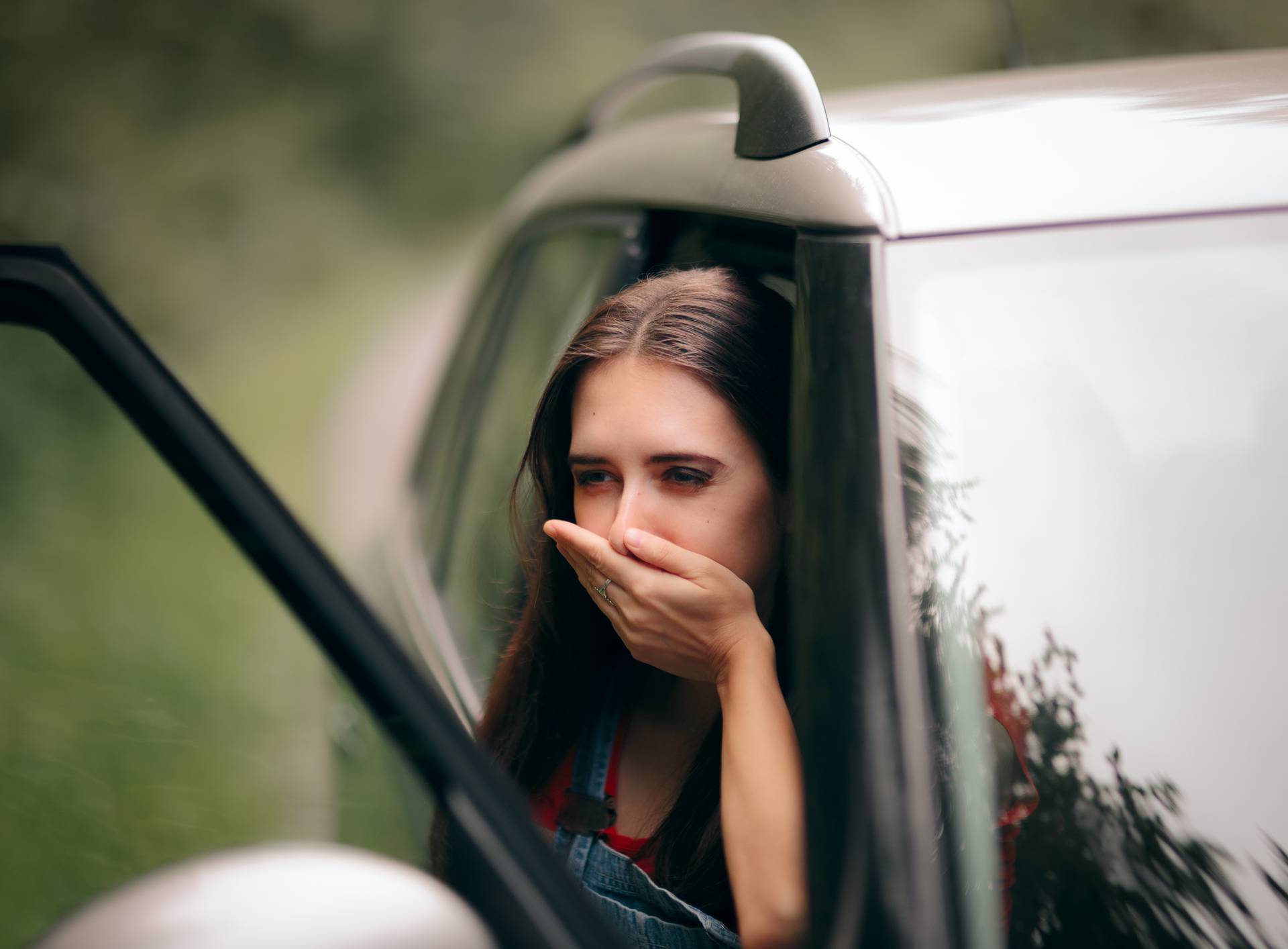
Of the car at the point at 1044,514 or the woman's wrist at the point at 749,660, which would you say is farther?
the woman's wrist at the point at 749,660

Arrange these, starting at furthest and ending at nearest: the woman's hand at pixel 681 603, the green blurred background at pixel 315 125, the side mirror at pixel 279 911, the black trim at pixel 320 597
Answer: the green blurred background at pixel 315 125, the woman's hand at pixel 681 603, the black trim at pixel 320 597, the side mirror at pixel 279 911

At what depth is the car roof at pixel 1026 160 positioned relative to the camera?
43.8 inches

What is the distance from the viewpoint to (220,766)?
3.39ft

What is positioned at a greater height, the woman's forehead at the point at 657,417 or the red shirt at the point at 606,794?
the woman's forehead at the point at 657,417

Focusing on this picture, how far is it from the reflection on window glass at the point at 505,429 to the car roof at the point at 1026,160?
0.31 meters

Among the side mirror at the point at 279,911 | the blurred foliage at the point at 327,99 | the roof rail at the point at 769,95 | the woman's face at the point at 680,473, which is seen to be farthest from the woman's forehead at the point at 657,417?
the blurred foliage at the point at 327,99

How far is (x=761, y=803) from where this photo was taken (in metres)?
1.07

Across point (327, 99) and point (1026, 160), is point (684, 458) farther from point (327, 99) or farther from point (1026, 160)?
point (327, 99)

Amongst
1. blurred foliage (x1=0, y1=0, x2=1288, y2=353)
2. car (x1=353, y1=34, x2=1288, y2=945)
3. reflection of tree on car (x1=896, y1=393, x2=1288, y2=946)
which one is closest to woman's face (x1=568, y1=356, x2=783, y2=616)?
car (x1=353, y1=34, x2=1288, y2=945)

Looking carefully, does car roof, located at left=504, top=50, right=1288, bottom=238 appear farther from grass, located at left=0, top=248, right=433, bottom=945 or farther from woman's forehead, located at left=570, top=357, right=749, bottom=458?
grass, located at left=0, top=248, right=433, bottom=945

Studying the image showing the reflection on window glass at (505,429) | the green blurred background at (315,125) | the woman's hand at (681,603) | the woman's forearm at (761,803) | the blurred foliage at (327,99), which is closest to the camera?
the woman's forearm at (761,803)

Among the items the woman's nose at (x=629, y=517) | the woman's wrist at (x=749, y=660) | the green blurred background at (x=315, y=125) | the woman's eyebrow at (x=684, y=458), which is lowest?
the woman's wrist at (x=749, y=660)

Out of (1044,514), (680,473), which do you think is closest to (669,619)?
(680,473)

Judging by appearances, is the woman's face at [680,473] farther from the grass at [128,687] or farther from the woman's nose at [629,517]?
the grass at [128,687]
